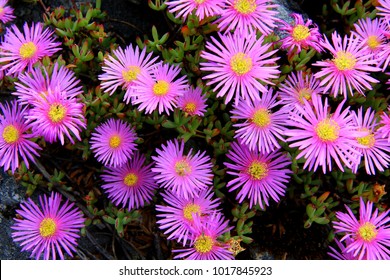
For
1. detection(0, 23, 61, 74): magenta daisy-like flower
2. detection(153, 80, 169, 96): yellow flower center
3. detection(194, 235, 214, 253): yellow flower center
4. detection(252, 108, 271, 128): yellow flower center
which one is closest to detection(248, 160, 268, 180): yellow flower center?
detection(252, 108, 271, 128): yellow flower center

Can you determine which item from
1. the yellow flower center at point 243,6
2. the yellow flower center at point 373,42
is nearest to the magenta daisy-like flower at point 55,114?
the yellow flower center at point 243,6

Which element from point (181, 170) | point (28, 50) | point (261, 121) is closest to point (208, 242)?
point (181, 170)

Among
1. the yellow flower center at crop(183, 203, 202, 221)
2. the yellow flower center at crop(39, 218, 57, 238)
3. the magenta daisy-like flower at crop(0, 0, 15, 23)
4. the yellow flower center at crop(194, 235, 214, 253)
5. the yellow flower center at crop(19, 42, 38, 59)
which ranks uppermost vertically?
the magenta daisy-like flower at crop(0, 0, 15, 23)

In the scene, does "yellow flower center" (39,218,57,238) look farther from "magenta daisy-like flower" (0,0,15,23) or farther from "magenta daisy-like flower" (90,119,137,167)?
"magenta daisy-like flower" (0,0,15,23)

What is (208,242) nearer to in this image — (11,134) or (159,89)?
(159,89)

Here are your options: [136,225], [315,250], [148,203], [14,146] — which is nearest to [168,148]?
[148,203]

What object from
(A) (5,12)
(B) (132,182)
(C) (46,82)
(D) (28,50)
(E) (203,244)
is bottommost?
(E) (203,244)
